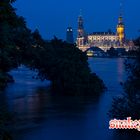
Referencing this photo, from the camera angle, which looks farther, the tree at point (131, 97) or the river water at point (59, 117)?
the river water at point (59, 117)

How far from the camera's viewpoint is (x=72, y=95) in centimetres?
3741

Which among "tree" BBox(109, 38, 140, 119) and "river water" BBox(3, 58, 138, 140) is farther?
"river water" BBox(3, 58, 138, 140)

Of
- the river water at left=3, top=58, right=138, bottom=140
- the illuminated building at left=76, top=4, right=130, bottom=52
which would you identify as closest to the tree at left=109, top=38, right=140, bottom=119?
the river water at left=3, top=58, right=138, bottom=140

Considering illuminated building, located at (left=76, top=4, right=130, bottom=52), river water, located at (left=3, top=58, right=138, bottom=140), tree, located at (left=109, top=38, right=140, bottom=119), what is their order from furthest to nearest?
illuminated building, located at (left=76, top=4, right=130, bottom=52)
river water, located at (left=3, top=58, right=138, bottom=140)
tree, located at (left=109, top=38, right=140, bottom=119)

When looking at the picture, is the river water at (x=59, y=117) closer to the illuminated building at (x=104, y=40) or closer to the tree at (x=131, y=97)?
the tree at (x=131, y=97)

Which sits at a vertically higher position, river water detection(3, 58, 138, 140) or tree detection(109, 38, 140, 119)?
tree detection(109, 38, 140, 119)

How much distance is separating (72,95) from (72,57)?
5.42 metres

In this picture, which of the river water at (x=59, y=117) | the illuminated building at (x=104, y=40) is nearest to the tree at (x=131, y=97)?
the river water at (x=59, y=117)

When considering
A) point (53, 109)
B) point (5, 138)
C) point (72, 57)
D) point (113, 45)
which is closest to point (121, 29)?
point (113, 45)

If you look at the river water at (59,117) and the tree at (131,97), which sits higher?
the tree at (131,97)

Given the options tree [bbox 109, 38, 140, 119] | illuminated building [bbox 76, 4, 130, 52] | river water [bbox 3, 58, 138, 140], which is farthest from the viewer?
illuminated building [bbox 76, 4, 130, 52]

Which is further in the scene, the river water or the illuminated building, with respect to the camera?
the illuminated building

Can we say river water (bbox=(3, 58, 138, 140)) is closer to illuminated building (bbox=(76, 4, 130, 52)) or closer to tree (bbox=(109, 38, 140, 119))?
tree (bbox=(109, 38, 140, 119))

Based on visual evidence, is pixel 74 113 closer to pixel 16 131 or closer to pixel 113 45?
pixel 16 131
